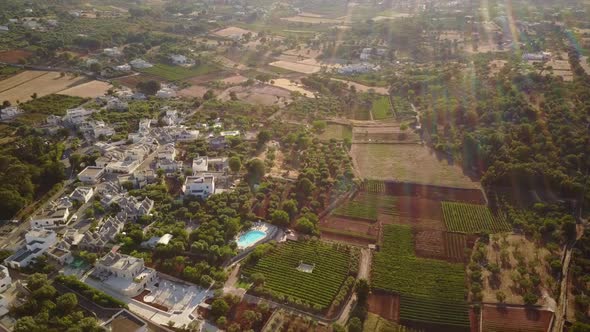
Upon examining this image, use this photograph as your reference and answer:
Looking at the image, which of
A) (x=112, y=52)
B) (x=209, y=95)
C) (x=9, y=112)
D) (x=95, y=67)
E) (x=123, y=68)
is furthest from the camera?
→ (x=112, y=52)

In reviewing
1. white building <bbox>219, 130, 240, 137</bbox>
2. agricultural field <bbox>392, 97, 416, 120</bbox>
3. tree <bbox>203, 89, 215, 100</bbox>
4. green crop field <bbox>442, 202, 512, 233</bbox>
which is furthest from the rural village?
white building <bbox>219, 130, 240, 137</bbox>

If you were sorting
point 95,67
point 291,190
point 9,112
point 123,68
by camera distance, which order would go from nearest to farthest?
1. point 291,190
2. point 9,112
3. point 95,67
4. point 123,68

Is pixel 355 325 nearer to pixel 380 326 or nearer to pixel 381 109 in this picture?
pixel 380 326

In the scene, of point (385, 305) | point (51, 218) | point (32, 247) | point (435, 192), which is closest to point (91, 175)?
point (51, 218)

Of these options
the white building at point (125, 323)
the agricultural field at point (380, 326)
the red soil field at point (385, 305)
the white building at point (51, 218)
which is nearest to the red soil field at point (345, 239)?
the red soil field at point (385, 305)

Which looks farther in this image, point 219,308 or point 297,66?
point 297,66

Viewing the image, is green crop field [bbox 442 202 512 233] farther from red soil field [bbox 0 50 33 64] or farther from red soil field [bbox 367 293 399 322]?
red soil field [bbox 0 50 33 64]
